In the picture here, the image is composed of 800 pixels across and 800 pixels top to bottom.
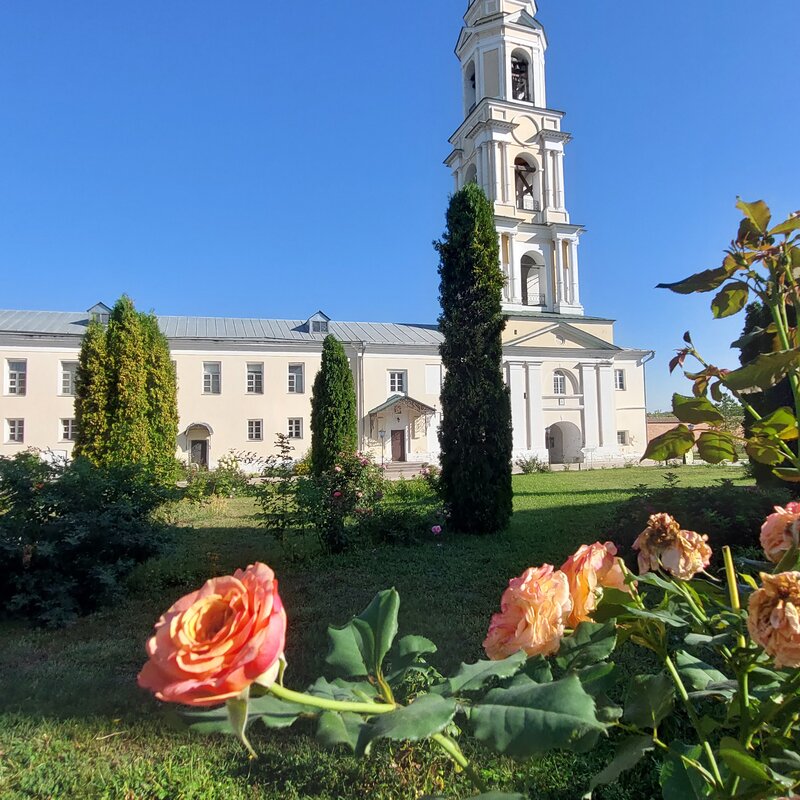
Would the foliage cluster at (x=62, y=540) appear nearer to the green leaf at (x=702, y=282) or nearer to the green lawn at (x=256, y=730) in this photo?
the green lawn at (x=256, y=730)

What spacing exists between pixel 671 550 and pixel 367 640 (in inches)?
21.7

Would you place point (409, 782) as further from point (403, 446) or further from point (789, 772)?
point (403, 446)

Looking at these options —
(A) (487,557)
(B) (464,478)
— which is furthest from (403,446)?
(A) (487,557)

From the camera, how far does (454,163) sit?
3014 cm

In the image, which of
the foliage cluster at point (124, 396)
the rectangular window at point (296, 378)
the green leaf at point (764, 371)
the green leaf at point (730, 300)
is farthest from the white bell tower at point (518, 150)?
the green leaf at point (764, 371)

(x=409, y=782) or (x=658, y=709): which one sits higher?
(x=658, y=709)

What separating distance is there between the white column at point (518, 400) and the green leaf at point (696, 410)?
84.1ft

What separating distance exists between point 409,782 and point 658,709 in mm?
1906

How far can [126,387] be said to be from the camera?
13.9m

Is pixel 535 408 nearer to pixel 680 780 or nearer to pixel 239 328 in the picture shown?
pixel 239 328

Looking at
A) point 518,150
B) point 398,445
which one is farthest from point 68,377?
point 518,150

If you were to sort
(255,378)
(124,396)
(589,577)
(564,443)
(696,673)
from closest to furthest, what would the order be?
(589,577)
(696,673)
(124,396)
(255,378)
(564,443)

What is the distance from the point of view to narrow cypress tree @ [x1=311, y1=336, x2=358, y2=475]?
19.0 meters

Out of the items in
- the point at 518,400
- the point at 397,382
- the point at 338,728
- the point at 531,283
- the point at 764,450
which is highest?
the point at 531,283
